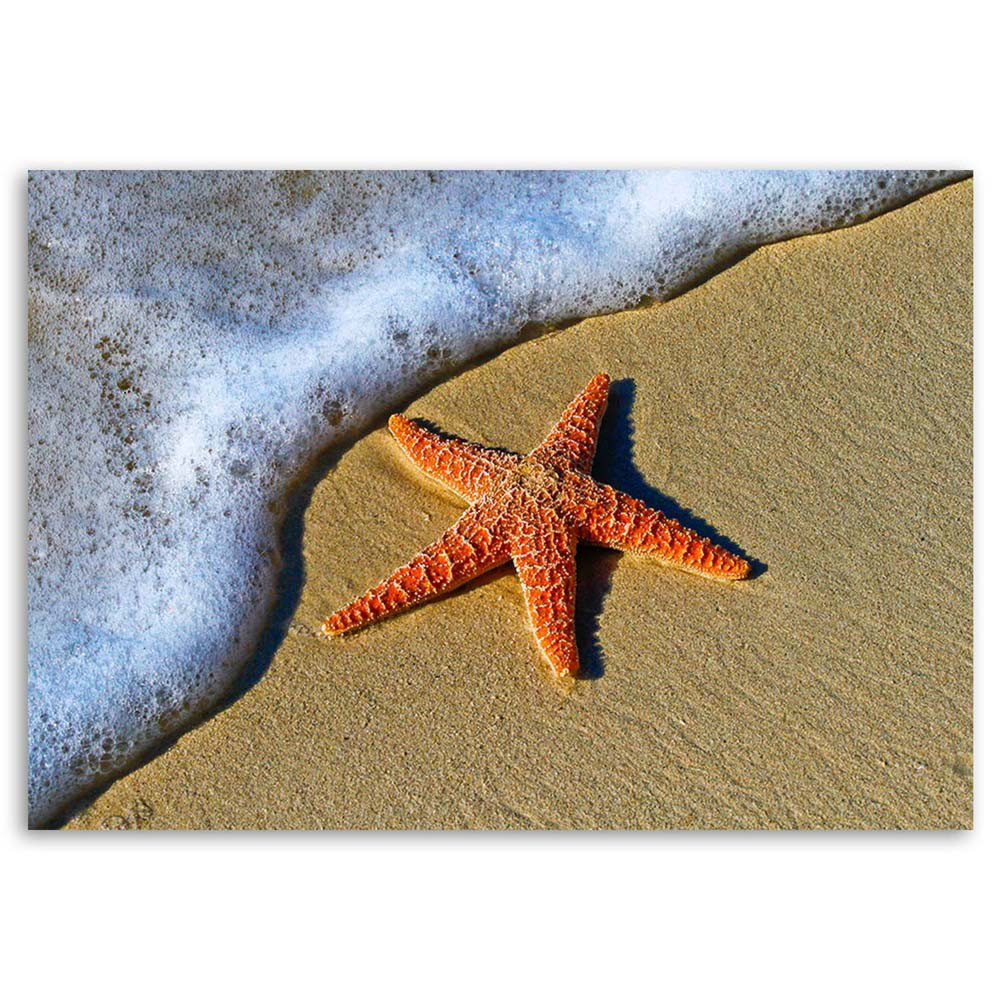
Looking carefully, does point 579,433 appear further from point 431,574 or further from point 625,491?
point 431,574

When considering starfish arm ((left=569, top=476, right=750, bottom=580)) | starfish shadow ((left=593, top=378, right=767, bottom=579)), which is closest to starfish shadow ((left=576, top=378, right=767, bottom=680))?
starfish shadow ((left=593, top=378, right=767, bottom=579))

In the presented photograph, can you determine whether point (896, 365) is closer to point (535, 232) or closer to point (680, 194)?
point (680, 194)

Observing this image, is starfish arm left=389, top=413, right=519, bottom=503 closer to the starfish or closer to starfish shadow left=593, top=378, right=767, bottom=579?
the starfish

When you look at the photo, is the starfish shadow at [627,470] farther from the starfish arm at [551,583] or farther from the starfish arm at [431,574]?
the starfish arm at [431,574]

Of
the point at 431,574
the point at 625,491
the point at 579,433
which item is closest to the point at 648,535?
the point at 625,491

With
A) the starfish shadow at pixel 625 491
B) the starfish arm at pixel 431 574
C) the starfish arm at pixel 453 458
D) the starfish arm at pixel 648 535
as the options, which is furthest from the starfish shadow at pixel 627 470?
the starfish arm at pixel 431 574

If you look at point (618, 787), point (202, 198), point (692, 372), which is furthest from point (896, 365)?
point (202, 198)
